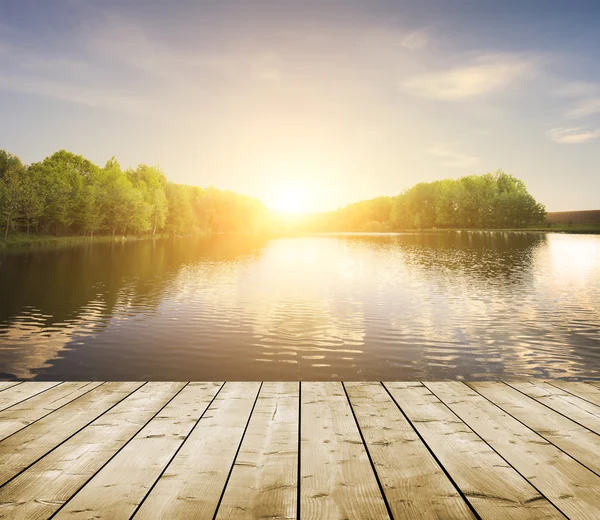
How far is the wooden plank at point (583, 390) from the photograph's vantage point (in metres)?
4.27

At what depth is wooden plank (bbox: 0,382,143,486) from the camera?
9.62 feet

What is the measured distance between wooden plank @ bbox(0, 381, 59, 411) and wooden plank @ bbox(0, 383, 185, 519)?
1.03 meters

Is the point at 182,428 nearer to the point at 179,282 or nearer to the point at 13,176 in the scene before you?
the point at 179,282

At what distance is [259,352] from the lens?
1104cm

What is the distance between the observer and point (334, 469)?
9.18ft

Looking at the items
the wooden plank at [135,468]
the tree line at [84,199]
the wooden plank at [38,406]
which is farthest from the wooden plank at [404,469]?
the tree line at [84,199]

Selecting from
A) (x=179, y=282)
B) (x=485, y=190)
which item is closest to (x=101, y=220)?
(x=179, y=282)

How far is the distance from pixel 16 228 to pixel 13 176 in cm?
730

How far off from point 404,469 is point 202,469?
4.27 feet

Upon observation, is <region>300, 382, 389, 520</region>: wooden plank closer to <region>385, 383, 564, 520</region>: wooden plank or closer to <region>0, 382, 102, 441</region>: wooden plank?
<region>385, 383, 564, 520</region>: wooden plank

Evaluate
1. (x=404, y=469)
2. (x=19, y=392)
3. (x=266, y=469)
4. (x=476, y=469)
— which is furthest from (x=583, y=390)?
(x=19, y=392)

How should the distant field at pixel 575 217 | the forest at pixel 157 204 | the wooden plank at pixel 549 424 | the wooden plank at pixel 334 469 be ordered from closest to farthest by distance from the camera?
the wooden plank at pixel 334 469
the wooden plank at pixel 549 424
the forest at pixel 157 204
the distant field at pixel 575 217

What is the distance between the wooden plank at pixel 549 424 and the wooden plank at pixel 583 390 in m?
0.57

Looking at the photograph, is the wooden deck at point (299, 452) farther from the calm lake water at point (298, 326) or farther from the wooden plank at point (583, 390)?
the calm lake water at point (298, 326)
